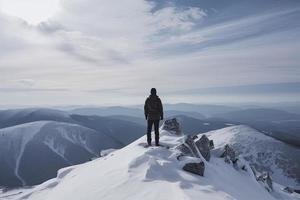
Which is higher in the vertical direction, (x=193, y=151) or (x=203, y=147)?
(x=193, y=151)

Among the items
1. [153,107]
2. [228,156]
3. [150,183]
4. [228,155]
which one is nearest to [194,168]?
[150,183]

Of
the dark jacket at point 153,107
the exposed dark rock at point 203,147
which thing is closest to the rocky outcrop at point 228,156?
the exposed dark rock at point 203,147

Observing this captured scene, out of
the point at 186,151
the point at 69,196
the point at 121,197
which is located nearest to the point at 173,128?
the point at 186,151

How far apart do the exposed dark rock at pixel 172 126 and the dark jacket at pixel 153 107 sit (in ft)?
44.3

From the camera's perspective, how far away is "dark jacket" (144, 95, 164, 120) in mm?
28734

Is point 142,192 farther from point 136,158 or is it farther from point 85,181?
point 85,181

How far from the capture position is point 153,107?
28.8m

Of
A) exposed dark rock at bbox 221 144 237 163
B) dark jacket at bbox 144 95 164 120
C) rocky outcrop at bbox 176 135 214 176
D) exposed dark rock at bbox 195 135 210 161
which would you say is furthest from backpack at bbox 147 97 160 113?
exposed dark rock at bbox 221 144 237 163

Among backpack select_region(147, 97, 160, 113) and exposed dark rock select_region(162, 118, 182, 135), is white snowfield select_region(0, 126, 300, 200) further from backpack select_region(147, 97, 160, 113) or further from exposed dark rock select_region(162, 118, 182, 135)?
exposed dark rock select_region(162, 118, 182, 135)

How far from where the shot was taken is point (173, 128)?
4303 cm

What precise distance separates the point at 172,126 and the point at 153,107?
15.0 metres

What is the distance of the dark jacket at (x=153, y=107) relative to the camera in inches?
1131

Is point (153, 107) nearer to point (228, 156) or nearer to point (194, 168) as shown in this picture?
point (194, 168)

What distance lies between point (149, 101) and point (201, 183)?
30.0 ft
